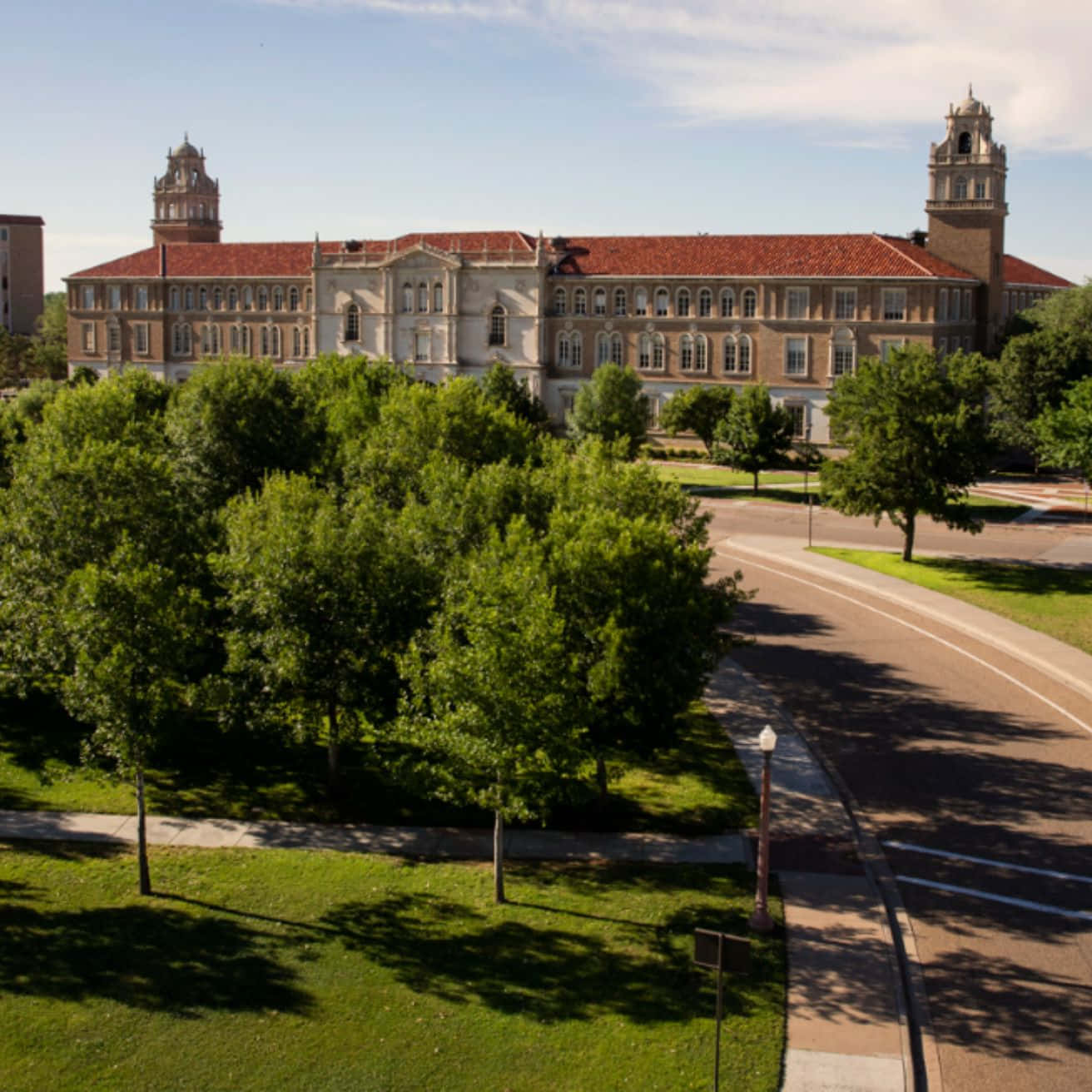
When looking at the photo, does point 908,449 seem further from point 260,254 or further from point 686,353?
point 260,254

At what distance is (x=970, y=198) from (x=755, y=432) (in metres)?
29.9

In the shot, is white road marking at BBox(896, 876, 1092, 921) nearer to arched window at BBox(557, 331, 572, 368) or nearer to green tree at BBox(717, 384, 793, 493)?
green tree at BBox(717, 384, 793, 493)

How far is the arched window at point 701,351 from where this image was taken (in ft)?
293

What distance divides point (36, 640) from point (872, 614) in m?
26.7

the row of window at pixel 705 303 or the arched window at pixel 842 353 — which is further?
the arched window at pixel 842 353

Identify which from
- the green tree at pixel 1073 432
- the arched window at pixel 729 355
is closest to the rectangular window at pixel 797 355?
the arched window at pixel 729 355

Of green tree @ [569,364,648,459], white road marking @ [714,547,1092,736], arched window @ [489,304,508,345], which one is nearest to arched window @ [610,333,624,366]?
arched window @ [489,304,508,345]

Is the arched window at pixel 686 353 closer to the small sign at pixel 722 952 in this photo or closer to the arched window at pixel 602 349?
the arched window at pixel 602 349

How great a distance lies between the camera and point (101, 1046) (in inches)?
666

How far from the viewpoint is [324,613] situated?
2400 cm

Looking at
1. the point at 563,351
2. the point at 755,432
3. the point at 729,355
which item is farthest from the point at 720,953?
the point at 563,351

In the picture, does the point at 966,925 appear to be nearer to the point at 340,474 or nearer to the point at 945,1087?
the point at 945,1087

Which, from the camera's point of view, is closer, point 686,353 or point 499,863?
point 499,863

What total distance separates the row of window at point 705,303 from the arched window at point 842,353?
46.7 inches
